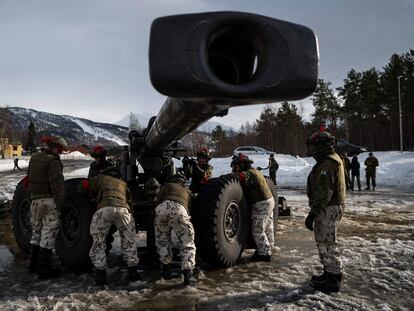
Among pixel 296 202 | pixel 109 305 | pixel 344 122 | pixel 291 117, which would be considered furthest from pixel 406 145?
pixel 109 305

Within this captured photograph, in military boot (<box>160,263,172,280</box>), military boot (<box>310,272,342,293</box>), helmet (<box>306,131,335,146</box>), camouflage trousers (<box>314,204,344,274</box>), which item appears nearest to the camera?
military boot (<box>310,272,342,293</box>)

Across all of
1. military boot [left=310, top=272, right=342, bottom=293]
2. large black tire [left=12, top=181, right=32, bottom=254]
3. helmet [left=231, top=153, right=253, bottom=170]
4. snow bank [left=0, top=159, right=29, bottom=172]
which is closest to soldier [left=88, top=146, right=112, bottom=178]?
large black tire [left=12, top=181, right=32, bottom=254]

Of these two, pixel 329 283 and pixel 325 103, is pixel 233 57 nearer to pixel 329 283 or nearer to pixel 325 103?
pixel 329 283

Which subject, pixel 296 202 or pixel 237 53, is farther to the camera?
pixel 296 202

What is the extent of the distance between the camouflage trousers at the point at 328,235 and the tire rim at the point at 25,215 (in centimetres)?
436

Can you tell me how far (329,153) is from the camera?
4570 millimetres

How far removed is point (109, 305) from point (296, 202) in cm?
931

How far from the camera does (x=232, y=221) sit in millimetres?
5523

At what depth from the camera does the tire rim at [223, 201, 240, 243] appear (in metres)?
5.39

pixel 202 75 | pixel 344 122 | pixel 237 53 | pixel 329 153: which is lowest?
pixel 329 153

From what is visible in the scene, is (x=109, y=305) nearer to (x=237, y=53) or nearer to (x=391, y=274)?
(x=237, y=53)

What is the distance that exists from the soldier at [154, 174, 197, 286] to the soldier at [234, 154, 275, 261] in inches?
44.1

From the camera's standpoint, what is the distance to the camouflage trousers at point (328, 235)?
4.43 metres

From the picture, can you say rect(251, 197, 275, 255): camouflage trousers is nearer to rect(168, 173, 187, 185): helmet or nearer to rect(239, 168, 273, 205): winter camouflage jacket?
rect(239, 168, 273, 205): winter camouflage jacket
